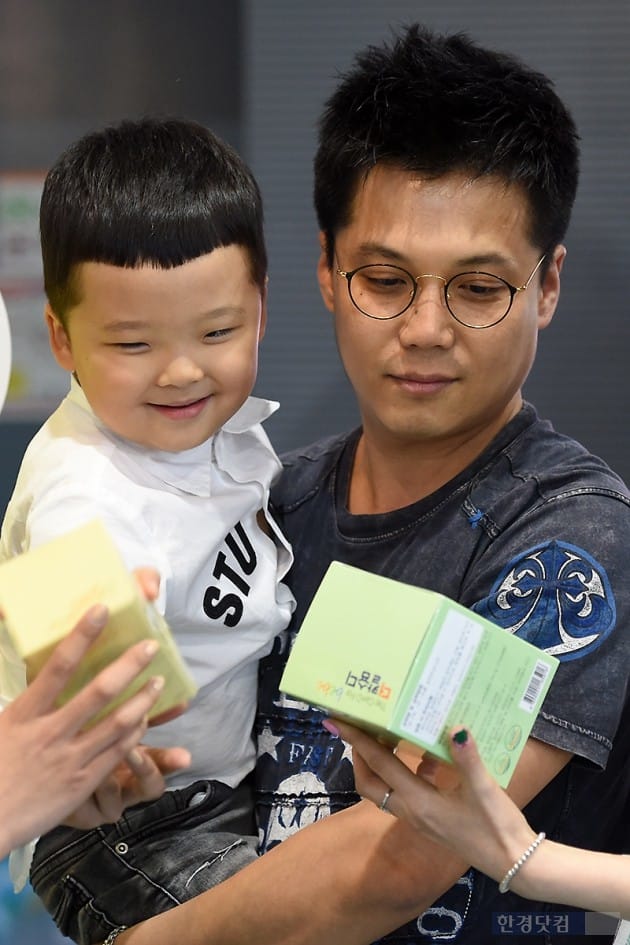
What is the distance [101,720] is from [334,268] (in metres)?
0.81

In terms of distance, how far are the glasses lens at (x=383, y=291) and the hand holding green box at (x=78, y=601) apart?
613 mm

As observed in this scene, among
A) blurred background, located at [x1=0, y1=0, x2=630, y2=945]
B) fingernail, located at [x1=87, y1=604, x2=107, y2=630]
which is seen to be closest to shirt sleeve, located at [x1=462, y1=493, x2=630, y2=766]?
fingernail, located at [x1=87, y1=604, x2=107, y2=630]

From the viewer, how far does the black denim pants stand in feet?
5.57

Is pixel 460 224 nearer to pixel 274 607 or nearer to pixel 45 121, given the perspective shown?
pixel 274 607

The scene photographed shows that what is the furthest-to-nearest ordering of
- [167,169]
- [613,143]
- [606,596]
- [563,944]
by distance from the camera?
[613,143]
[563,944]
[167,169]
[606,596]

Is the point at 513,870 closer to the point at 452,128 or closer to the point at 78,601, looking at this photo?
the point at 78,601

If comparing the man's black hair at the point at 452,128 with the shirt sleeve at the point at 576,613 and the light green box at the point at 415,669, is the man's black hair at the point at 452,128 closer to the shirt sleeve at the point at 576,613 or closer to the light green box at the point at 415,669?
the shirt sleeve at the point at 576,613

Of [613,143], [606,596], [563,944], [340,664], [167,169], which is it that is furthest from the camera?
[613,143]

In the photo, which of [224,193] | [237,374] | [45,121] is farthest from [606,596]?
[45,121]

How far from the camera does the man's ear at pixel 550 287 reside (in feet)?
5.89

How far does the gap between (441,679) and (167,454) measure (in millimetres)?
581

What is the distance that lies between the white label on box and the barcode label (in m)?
0.09

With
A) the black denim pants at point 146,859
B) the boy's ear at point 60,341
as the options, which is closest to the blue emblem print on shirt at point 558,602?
the black denim pants at point 146,859

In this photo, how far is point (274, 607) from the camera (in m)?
1.76
